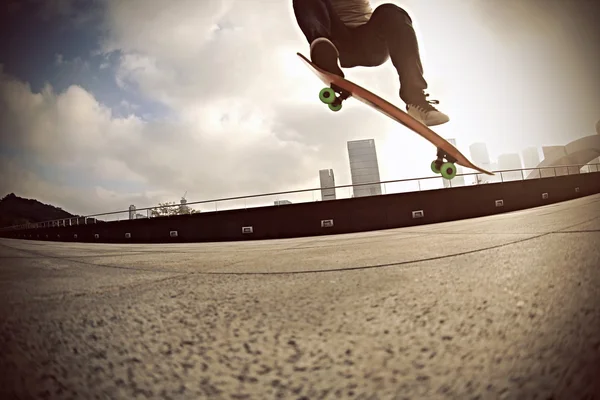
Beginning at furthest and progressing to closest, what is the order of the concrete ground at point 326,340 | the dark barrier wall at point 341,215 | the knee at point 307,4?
1. the dark barrier wall at point 341,215
2. the knee at point 307,4
3. the concrete ground at point 326,340

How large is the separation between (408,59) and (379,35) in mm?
730

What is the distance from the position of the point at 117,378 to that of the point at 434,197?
8.22 m

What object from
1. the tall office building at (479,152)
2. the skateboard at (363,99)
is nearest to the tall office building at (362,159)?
the tall office building at (479,152)

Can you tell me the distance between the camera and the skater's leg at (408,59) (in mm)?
3869

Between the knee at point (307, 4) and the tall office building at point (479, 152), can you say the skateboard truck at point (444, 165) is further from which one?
the tall office building at point (479, 152)

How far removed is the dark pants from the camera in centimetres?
359

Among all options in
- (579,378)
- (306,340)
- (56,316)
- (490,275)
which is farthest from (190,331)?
(490,275)

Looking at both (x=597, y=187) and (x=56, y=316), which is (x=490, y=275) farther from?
(x=597, y=187)

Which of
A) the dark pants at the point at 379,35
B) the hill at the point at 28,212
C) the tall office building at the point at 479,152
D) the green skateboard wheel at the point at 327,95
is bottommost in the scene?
the green skateboard wheel at the point at 327,95

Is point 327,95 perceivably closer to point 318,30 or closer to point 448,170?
point 318,30

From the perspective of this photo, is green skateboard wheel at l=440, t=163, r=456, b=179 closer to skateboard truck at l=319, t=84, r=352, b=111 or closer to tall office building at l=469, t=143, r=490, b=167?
skateboard truck at l=319, t=84, r=352, b=111

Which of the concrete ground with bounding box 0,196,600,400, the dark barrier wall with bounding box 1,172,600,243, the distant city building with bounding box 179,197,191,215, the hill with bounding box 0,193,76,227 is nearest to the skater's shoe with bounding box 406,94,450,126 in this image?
the dark barrier wall with bounding box 1,172,600,243

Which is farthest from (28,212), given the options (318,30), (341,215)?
(318,30)

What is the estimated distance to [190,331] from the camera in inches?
15.6
